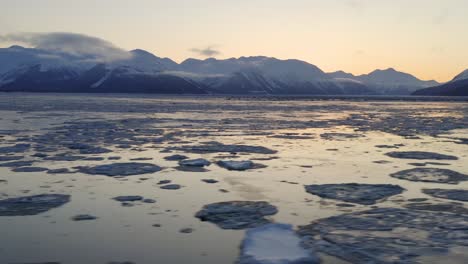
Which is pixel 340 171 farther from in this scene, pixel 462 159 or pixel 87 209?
pixel 87 209

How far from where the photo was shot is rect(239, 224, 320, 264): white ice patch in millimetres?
5000

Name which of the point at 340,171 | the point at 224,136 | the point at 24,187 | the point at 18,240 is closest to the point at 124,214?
the point at 18,240

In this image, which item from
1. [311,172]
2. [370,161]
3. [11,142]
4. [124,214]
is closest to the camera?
[124,214]

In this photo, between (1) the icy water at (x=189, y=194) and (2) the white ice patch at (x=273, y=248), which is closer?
(2) the white ice patch at (x=273, y=248)

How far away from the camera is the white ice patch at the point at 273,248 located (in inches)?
197

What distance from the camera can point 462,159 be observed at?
12211mm

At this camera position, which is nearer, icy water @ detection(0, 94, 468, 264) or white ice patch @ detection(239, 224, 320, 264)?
A: white ice patch @ detection(239, 224, 320, 264)

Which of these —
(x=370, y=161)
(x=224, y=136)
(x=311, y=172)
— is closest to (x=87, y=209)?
(x=311, y=172)

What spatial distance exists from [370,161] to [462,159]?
2.71 meters

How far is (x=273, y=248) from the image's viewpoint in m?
5.36

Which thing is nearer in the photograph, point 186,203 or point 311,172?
point 186,203

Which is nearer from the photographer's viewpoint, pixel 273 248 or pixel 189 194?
pixel 273 248

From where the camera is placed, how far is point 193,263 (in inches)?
187

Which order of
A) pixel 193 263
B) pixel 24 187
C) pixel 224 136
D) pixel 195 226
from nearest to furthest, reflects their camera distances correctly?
pixel 193 263 → pixel 195 226 → pixel 24 187 → pixel 224 136
